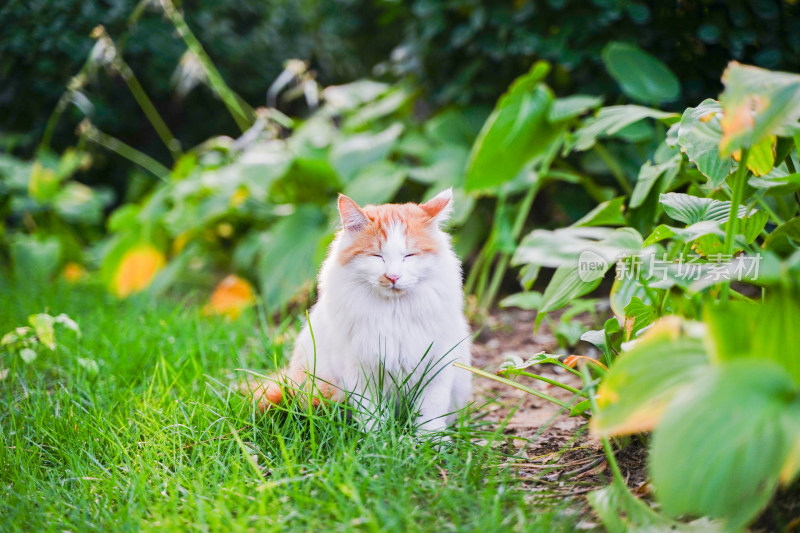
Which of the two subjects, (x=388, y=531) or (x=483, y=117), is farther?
(x=483, y=117)

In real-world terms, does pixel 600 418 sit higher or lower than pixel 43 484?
higher

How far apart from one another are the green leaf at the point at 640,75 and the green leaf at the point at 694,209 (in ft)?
3.46

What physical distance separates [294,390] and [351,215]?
457mm

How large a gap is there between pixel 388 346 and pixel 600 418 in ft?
2.16

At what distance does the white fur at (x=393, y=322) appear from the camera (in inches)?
60.1

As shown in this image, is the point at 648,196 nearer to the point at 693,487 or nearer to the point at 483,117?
the point at 693,487

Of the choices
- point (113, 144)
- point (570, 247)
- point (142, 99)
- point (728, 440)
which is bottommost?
→ point (728, 440)

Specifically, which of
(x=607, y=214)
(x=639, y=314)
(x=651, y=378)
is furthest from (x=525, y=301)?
(x=651, y=378)

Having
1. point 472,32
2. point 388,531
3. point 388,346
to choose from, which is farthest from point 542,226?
point 388,531

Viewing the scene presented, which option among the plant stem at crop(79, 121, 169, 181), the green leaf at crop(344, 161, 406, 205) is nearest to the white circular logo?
the green leaf at crop(344, 161, 406, 205)

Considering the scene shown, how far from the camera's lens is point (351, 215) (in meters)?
1.58

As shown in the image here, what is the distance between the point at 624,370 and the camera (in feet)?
3.18

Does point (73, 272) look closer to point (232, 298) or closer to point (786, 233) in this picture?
point (232, 298)

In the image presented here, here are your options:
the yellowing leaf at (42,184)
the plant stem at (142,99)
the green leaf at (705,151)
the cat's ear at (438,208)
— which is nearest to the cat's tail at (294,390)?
the cat's ear at (438,208)
